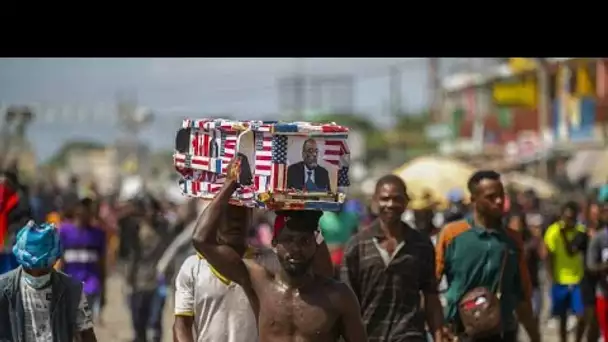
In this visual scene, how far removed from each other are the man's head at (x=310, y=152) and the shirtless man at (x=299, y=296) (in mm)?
228

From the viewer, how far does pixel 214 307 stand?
7.43 m

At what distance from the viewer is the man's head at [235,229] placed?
7402 mm

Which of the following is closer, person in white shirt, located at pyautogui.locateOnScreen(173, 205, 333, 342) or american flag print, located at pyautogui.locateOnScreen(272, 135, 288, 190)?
american flag print, located at pyautogui.locateOnScreen(272, 135, 288, 190)

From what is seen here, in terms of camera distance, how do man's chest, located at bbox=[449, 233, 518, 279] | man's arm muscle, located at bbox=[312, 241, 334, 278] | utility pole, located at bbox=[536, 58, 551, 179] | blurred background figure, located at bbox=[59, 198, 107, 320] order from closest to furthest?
1. man's arm muscle, located at bbox=[312, 241, 334, 278]
2. man's chest, located at bbox=[449, 233, 518, 279]
3. blurred background figure, located at bbox=[59, 198, 107, 320]
4. utility pole, located at bbox=[536, 58, 551, 179]

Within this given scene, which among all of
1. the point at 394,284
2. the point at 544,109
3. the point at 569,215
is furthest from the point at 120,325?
the point at 544,109

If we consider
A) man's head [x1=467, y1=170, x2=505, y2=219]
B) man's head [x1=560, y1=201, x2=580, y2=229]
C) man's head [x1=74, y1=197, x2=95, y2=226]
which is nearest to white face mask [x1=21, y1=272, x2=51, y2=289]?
man's head [x1=467, y1=170, x2=505, y2=219]

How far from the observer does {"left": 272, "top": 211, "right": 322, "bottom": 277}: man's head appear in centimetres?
682

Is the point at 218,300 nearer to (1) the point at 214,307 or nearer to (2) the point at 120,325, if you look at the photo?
(1) the point at 214,307

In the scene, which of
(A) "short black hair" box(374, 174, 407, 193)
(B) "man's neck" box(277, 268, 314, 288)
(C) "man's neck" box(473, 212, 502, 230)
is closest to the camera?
(B) "man's neck" box(277, 268, 314, 288)

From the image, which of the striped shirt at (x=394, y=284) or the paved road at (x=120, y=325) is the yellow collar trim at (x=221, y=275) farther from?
the paved road at (x=120, y=325)

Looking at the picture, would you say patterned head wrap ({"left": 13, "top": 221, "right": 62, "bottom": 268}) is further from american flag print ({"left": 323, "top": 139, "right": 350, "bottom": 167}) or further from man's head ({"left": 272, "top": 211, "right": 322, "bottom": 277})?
american flag print ({"left": 323, "top": 139, "right": 350, "bottom": 167})

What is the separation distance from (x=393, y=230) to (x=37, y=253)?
8.91 ft

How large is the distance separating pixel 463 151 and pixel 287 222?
6279 centimetres

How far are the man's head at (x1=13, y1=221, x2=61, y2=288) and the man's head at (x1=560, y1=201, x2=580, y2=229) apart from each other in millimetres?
8986
